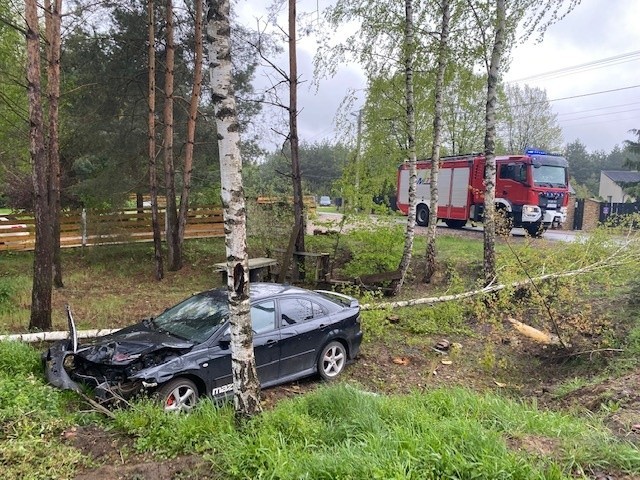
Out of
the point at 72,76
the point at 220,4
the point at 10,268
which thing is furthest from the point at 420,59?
the point at 10,268

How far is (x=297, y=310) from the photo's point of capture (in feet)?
20.5

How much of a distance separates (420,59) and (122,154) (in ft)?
31.1

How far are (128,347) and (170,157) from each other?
9028 millimetres

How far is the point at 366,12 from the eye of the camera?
35.4ft

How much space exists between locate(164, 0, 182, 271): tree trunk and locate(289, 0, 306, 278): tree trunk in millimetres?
3429

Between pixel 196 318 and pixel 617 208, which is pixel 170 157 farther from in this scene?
pixel 617 208

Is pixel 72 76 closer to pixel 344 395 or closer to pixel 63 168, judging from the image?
pixel 63 168

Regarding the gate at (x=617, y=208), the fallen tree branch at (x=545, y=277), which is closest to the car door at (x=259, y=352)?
the fallen tree branch at (x=545, y=277)

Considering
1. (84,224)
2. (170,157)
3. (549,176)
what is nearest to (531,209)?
(549,176)

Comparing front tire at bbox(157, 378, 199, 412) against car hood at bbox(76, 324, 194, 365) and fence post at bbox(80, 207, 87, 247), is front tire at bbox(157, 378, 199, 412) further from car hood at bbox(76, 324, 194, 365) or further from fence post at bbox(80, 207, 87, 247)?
fence post at bbox(80, 207, 87, 247)

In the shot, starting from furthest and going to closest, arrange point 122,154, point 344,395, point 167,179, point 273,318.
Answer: point 122,154
point 167,179
point 273,318
point 344,395

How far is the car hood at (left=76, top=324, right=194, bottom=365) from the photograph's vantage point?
4840mm

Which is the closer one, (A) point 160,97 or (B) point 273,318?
(B) point 273,318

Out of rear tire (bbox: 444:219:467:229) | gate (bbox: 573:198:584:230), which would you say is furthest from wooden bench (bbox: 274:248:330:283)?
gate (bbox: 573:198:584:230)
